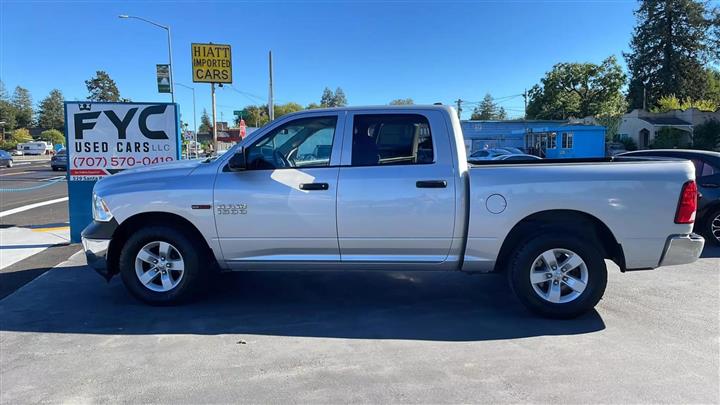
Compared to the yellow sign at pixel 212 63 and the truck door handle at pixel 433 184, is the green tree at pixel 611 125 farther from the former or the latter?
the truck door handle at pixel 433 184

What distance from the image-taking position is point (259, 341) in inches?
163

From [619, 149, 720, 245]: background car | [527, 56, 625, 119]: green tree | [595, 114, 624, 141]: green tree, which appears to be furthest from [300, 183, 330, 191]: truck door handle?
[527, 56, 625, 119]: green tree

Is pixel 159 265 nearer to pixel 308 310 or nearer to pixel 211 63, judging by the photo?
pixel 308 310

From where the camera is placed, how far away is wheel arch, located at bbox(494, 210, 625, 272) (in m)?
4.57

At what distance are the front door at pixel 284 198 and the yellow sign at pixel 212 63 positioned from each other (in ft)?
30.8

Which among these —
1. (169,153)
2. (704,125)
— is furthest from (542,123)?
(169,153)

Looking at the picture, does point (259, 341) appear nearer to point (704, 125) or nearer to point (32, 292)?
point (32, 292)

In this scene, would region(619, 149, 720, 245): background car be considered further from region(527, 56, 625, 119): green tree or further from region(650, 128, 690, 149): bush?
region(527, 56, 625, 119): green tree

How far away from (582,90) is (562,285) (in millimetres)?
72615

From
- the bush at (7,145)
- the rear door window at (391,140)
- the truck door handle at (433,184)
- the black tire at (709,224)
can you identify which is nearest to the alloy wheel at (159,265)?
the rear door window at (391,140)

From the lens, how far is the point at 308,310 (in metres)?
4.91

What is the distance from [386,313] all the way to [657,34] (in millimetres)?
75476

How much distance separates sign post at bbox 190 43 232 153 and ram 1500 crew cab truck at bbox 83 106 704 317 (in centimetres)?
907

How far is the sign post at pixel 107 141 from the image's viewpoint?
805cm
